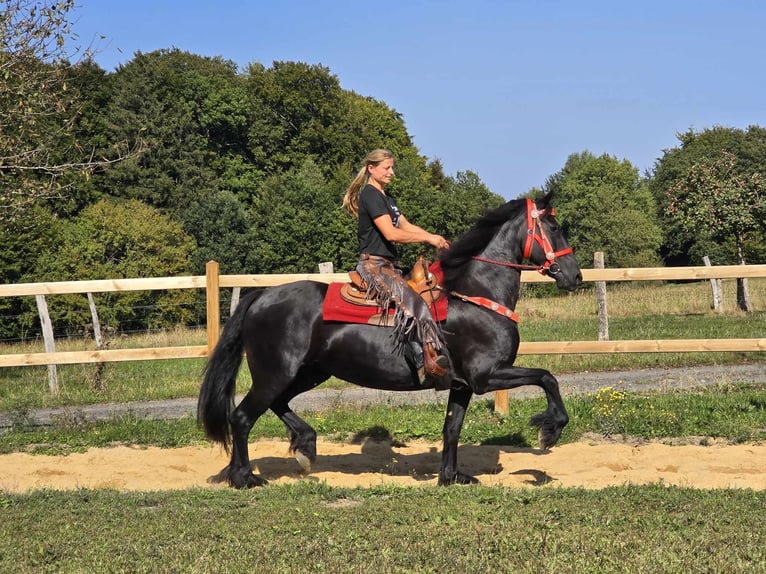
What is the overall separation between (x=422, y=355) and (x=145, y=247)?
28.0m

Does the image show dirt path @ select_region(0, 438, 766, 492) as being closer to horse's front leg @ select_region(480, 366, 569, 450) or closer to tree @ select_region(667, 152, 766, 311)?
horse's front leg @ select_region(480, 366, 569, 450)

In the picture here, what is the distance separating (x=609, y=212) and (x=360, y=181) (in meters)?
51.6

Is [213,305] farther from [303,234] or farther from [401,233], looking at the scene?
[303,234]

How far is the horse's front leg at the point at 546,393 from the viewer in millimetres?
7258

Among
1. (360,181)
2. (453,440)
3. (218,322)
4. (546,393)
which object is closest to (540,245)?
(546,393)

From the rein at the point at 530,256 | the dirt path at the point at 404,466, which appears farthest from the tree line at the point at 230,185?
the rein at the point at 530,256

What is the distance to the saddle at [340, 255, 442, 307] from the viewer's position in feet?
25.1

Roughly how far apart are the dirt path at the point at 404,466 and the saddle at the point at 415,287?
1716 millimetres

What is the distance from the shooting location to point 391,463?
29.8 feet

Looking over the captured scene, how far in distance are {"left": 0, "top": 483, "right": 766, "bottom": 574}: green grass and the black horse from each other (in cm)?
97

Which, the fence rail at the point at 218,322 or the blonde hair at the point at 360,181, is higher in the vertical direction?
the blonde hair at the point at 360,181

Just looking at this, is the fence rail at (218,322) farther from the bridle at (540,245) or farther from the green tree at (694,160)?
the green tree at (694,160)

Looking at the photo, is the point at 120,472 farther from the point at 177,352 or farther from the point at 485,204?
the point at 485,204

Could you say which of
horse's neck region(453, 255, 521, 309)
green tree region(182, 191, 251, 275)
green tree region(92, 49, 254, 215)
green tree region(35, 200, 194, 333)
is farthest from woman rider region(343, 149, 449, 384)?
green tree region(92, 49, 254, 215)
